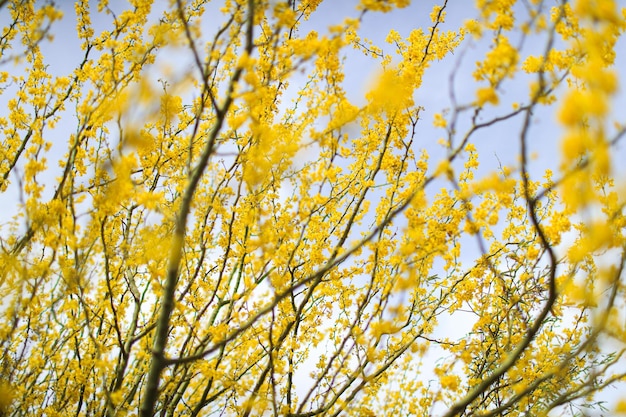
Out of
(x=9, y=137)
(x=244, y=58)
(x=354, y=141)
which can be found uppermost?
(x=9, y=137)

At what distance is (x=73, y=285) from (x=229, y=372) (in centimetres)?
154

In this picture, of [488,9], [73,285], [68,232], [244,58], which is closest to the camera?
[244,58]

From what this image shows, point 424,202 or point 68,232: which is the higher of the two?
point 68,232

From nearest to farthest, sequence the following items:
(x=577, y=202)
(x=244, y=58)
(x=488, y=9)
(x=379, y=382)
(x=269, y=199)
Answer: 1. (x=577, y=202)
2. (x=244, y=58)
3. (x=488, y=9)
4. (x=379, y=382)
5. (x=269, y=199)

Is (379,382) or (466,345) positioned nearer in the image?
(379,382)

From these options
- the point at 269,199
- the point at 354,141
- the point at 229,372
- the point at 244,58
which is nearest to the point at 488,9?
the point at 244,58

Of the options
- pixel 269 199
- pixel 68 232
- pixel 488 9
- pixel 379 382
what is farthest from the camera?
pixel 269 199

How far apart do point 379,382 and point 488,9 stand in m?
2.90

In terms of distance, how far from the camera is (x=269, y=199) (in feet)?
14.6

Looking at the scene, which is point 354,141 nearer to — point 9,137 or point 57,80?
point 57,80

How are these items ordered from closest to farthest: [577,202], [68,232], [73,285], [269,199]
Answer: [577,202], [68,232], [73,285], [269,199]

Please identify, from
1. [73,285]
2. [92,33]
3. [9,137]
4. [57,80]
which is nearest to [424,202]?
[73,285]

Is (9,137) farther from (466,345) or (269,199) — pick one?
(466,345)

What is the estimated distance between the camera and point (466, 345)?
4.16m
